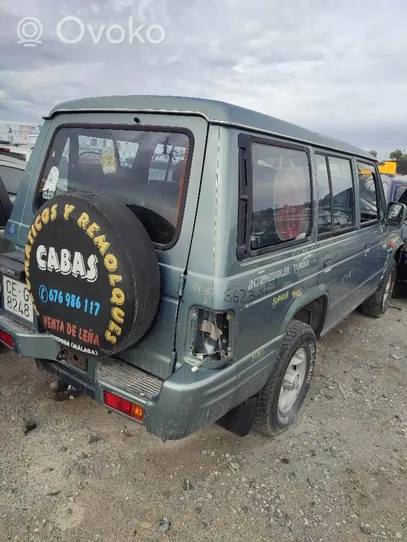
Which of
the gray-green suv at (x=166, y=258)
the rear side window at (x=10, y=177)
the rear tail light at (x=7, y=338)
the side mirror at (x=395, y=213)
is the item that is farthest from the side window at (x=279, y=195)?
the rear side window at (x=10, y=177)

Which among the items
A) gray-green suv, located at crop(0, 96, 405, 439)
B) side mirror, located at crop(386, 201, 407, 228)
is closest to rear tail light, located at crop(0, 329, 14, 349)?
gray-green suv, located at crop(0, 96, 405, 439)

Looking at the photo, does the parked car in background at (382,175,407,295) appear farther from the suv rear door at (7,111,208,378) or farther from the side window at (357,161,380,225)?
the suv rear door at (7,111,208,378)

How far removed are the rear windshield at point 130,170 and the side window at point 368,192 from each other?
2.26 metres

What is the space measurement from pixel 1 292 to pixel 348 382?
2881mm

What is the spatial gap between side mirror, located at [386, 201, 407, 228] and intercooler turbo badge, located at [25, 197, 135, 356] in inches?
142

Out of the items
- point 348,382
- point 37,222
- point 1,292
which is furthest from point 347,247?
point 1,292

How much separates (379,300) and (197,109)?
4047mm

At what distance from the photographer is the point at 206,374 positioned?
1.88 metres

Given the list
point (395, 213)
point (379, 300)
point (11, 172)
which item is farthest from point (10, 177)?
point (379, 300)

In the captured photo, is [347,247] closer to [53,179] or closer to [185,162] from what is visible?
[185,162]

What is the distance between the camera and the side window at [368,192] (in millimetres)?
3684

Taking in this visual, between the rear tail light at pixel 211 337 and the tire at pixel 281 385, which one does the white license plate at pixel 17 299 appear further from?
the tire at pixel 281 385

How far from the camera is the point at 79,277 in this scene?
1.87 m

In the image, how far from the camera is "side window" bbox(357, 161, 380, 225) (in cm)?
368
